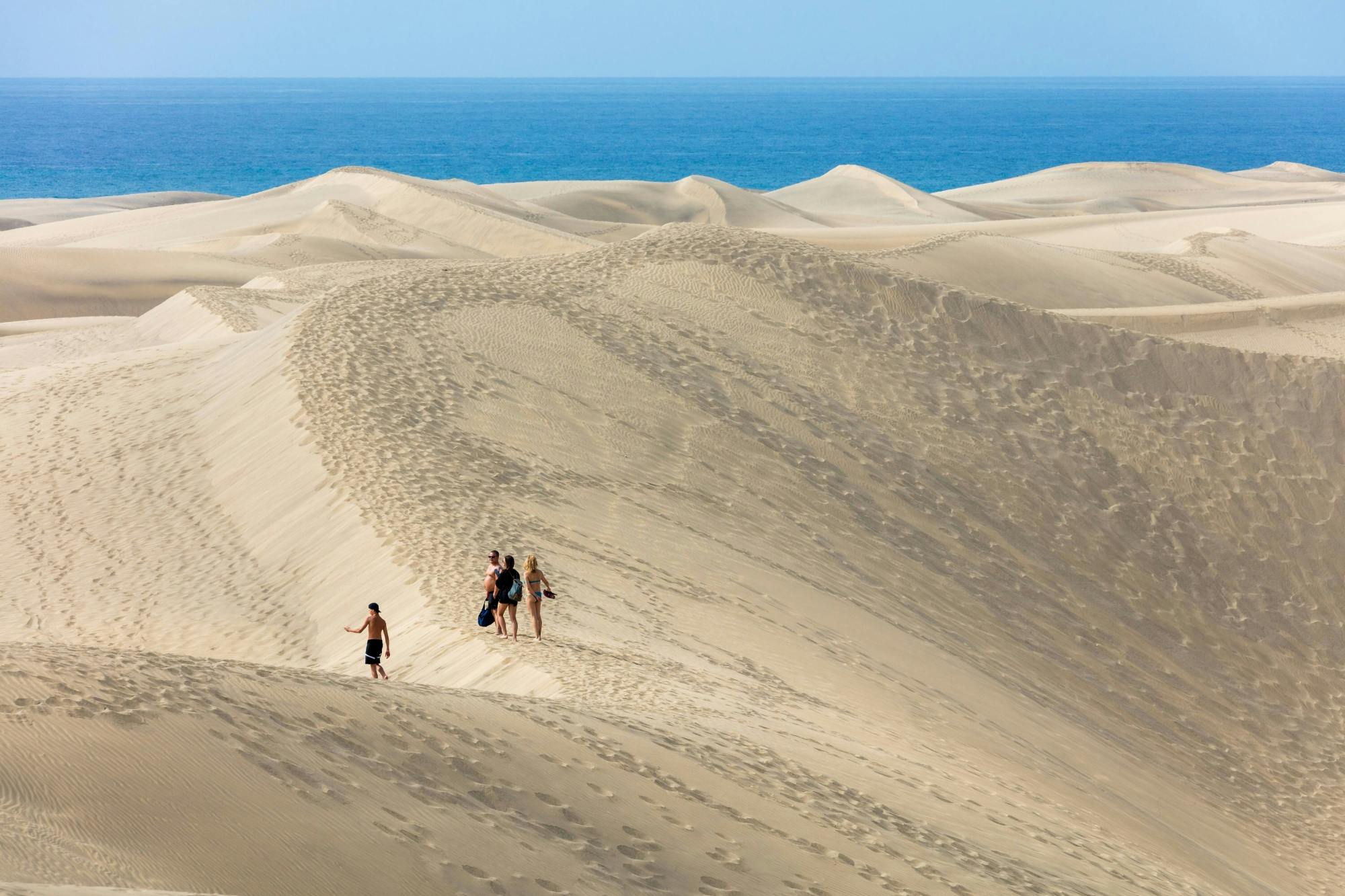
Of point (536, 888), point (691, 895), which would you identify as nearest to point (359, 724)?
point (536, 888)

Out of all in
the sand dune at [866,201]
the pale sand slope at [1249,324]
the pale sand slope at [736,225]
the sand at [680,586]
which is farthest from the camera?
the sand dune at [866,201]

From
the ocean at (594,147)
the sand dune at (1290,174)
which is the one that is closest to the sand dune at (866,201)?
the sand dune at (1290,174)

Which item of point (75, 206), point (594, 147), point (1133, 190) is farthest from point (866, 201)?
point (594, 147)

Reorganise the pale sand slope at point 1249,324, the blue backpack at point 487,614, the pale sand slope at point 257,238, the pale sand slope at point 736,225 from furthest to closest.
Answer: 1. the pale sand slope at point 257,238
2. the pale sand slope at point 736,225
3. the pale sand slope at point 1249,324
4. the blue backpack at point 487,614

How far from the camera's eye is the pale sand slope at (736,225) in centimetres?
3353

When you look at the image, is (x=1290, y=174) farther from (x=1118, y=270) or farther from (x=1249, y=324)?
(x=1249, y=324)

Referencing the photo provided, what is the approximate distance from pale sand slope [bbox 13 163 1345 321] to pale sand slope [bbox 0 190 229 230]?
24.0ft

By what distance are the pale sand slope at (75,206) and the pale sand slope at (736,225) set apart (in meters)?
7.32

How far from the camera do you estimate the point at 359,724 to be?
7105 mm

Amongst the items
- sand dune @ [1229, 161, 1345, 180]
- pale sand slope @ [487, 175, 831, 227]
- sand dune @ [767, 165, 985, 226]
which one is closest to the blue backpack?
pale sand slope @ [487, 175, 831, 227]

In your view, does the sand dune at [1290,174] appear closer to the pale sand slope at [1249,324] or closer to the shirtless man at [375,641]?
the pale sand slope at [1249,324]

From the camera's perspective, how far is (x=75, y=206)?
66.5 meters

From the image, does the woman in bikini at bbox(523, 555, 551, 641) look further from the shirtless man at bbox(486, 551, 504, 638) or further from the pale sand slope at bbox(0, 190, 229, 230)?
the pale sand slope at bbox(0, 190, 229, 230)

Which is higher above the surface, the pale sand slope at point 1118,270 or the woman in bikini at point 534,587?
the pale sand slope at point 1118,270
